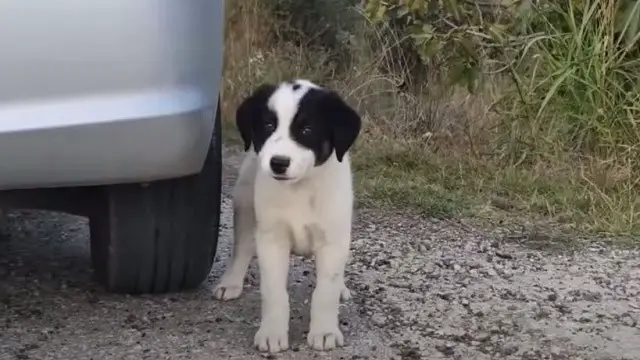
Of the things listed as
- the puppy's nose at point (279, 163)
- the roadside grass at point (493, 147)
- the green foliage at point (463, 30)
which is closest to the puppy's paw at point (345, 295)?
the puppy's nose at point (279, 163)

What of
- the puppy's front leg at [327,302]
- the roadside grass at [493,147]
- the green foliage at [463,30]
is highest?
the green foliage at [463,30]

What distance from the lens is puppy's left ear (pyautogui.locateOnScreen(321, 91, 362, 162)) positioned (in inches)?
104

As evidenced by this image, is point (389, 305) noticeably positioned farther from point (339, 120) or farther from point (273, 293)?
point (339, 120)

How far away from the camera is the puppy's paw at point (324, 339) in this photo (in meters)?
2.75

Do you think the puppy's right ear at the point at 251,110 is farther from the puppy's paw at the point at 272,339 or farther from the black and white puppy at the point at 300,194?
the puppy's paw at the point at 272,339

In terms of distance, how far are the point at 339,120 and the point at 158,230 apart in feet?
1.89

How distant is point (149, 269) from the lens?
2990 millimetres

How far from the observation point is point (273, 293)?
2748 millimetres

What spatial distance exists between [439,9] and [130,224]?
2.85m

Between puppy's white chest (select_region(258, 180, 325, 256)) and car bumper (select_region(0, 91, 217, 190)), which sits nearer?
car bumper (select_region(0, 91, 217, 190))

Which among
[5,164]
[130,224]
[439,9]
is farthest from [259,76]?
[5,164]

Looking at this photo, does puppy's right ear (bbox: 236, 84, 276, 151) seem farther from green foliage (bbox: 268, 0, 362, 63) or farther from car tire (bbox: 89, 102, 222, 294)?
green foliage (bbox: 268, 0, 362, 63)

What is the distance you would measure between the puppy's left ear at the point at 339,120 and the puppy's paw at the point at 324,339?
46 cm

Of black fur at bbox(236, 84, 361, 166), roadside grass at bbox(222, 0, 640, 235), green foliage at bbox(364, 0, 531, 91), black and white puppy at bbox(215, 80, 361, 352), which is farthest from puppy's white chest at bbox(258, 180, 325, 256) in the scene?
green foliage at bbox(364, 0, 531, 91)
